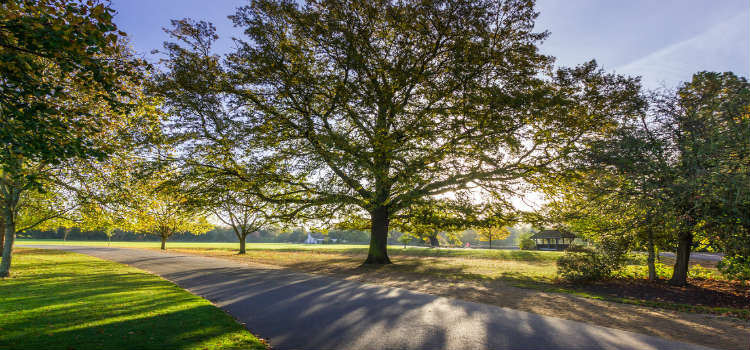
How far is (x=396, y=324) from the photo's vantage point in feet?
22.4

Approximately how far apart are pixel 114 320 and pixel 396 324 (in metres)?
5.60

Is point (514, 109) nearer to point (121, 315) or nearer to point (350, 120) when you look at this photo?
point (350, 120)

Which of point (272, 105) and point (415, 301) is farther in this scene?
point (272, 105)

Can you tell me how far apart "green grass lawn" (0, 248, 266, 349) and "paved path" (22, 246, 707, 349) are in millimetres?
622

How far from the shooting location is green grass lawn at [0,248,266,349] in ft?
18.1

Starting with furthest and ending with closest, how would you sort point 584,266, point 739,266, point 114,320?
point 584,266 → point 739,266 → point 114,320

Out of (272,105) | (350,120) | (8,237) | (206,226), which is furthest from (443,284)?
(206,226)

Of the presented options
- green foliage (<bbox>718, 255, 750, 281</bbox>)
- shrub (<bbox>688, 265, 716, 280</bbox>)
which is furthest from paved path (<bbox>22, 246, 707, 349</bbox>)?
shrub (<bbox>688, 265, 716, 280</bbox>)

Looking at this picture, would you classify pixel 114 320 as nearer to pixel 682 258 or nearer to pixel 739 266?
pixel 739 266

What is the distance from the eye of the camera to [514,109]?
1392 centimetres

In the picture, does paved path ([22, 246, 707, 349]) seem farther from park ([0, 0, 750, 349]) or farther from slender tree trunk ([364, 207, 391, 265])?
slender tree trunk ([364, 207, 391, 265])

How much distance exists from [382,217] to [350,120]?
5.73 m

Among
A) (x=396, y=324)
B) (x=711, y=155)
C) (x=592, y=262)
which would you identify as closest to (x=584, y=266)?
(x=592, y=262)

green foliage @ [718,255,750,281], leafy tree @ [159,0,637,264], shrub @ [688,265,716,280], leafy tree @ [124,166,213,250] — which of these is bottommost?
shrub @ [688,265,716,280]
